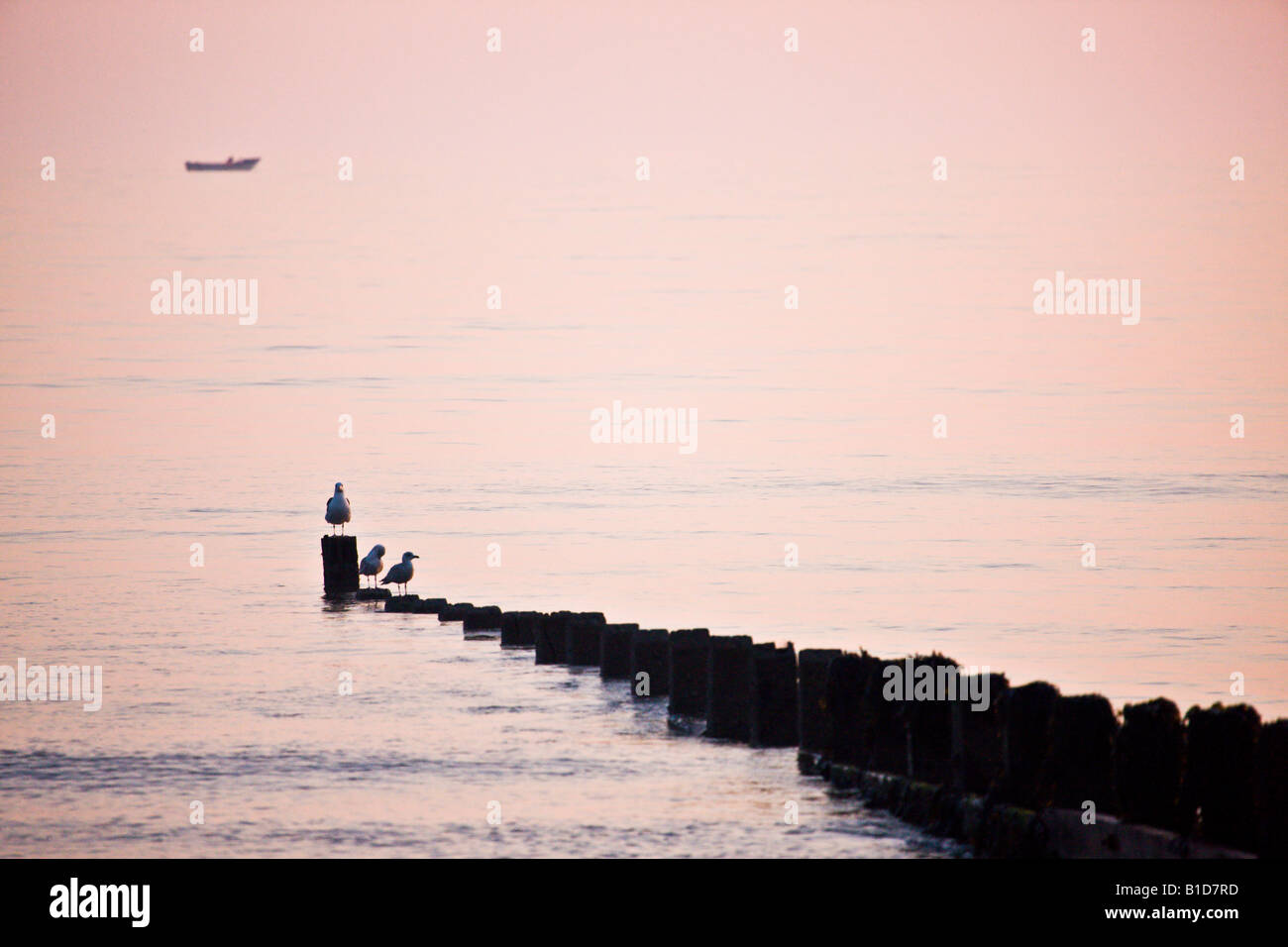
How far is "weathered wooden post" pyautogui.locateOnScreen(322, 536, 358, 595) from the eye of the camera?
2428 centimetres

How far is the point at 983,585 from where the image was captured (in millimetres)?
26844

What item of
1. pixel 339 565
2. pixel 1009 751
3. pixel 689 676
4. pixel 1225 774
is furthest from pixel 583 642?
pixel 1225 774

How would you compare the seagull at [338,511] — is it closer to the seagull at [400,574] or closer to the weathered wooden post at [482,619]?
the seagull at [400,574]

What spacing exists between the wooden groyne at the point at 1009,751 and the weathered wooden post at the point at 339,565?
10275mm

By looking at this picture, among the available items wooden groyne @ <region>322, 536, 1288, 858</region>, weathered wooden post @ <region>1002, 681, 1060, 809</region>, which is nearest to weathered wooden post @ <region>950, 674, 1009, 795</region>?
wooden groyne @ <region>322, 536, 1288, 858</region>

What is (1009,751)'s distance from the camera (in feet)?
33.8

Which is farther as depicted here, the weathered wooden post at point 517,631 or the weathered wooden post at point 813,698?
the weathered wooden post at point 517,631

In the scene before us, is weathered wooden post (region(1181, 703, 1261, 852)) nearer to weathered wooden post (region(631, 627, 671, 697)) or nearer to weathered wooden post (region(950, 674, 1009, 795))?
weathered wooden post (region(950, 674, 1009, 795))

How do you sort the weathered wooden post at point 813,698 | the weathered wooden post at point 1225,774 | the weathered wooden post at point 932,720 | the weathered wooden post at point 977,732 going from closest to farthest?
1. the weathered wooden post at point 1225,774
2. the weathered wooden post at point 977,732
3. the weathered wooden post at point 932,720
4. the weathered wooden post at point 813,698

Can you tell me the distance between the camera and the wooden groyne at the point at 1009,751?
8.90m

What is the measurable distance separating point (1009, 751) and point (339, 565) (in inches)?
608

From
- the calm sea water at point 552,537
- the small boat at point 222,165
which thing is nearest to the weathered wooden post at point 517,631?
the calm sea water at point 552,537

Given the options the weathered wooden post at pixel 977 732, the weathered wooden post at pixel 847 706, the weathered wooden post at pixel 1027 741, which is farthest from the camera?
the weathered wooden post at pixel 847 706

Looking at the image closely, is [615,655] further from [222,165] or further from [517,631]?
[222,165]
